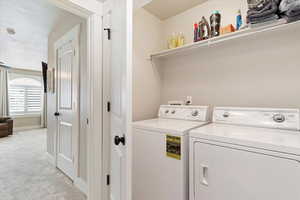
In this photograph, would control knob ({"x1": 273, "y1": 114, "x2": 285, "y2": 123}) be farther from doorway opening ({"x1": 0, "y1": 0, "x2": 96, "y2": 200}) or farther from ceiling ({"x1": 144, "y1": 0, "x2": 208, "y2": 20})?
doorway opening ({"x1": 0, "y1": 0, "x2": 96, "y2": 200})

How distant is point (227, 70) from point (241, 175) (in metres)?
1.17

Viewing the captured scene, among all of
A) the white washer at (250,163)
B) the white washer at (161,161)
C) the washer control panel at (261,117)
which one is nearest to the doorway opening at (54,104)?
the white washer at (161,161)

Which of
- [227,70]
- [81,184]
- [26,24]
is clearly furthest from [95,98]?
[26,24]

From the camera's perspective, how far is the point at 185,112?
1.73 m

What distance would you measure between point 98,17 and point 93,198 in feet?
6.43

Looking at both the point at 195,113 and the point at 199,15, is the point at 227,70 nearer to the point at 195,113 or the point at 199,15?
the point at 195,113

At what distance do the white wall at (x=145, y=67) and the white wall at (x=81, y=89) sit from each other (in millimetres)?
682

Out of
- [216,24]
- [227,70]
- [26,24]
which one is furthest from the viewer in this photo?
[26,24]

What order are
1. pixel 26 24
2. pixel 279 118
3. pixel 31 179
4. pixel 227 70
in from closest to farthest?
pixel 279 118 < pixel 227 70 < pixel 31 179 < pixel 26 24

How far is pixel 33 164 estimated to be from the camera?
2.69 m

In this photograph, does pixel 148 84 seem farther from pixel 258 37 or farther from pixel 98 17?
pixel 258 37

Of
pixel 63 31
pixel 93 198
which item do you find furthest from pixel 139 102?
pixel 63 31

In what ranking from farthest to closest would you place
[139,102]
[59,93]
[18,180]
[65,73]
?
[59,93] → [65,73] → [18,180] → [139,102]

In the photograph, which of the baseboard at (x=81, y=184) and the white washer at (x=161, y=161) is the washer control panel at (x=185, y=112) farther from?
the baseboard at (x=81, y=184)
